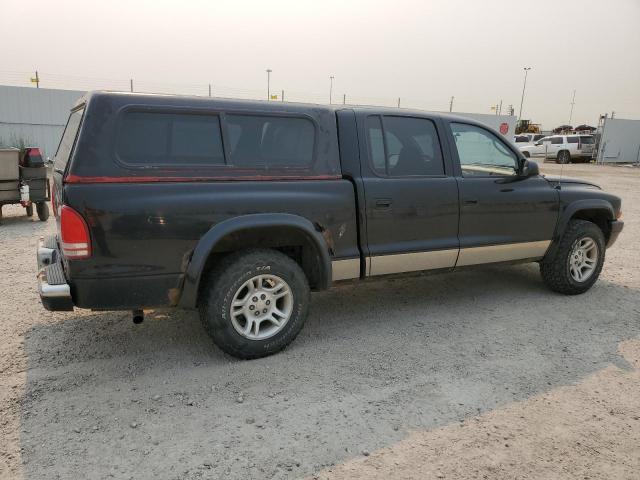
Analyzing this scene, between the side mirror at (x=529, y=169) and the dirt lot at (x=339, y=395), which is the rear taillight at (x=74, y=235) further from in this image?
the side mirror at (x=529, y=169)

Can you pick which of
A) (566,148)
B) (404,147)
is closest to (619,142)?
(566,148)

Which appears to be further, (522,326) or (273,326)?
(522,326)

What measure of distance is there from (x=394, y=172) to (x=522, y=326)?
1.77 m

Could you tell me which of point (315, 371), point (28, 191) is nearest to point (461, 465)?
point (315, 371)

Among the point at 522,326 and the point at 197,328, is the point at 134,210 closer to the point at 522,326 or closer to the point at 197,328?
the point at 197,328

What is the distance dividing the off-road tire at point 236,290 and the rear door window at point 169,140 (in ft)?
2.34

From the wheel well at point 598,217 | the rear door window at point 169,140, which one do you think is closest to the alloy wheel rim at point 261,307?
the rear door window at point 169,140

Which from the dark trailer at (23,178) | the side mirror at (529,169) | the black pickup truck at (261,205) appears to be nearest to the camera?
the black pickup truck at (261,205)

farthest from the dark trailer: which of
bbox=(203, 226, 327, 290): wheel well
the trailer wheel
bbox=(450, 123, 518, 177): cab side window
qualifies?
bbox=(450, 123, 518, 177): cab side window

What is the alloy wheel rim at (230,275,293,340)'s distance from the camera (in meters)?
3.48

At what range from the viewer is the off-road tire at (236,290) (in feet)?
11.1

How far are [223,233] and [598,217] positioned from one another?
4232mm

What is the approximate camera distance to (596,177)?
20.3 meters

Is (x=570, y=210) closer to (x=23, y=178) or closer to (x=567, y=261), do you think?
(x=567, y=261)
